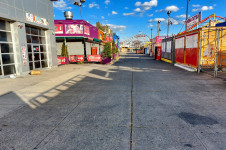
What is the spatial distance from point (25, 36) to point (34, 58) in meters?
2.26

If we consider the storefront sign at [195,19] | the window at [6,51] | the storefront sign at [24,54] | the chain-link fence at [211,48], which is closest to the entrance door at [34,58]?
the storefront sign at [24,54]

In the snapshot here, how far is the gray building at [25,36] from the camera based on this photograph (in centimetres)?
1057

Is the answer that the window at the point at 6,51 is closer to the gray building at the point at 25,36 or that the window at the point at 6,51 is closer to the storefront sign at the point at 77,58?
the gray building at the point at 25,36

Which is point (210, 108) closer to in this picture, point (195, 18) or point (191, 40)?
point (191, 40)

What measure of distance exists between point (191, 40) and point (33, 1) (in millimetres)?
13994

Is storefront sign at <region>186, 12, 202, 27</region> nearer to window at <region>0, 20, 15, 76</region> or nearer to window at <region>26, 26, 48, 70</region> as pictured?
window at <region>26, 26, 48, 70</region>

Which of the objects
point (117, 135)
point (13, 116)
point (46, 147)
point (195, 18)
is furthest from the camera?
point (195, 18)

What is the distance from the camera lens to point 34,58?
45.3 feet

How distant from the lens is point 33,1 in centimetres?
1298

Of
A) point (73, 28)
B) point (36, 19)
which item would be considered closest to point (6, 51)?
point (36, 19)

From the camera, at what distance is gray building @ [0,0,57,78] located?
1057 centimetres

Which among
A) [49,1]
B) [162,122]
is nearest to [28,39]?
[49,1]

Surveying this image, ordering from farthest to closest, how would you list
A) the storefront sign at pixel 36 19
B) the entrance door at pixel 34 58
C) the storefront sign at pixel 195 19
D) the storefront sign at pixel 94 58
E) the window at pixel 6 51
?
the storefront sign at pixel 94 58 < the storefront sign at pixel 195 19 < the entrance door at pixel 34 58 < the storefront sign at pixel 36 19 < the window at pixel 6 51

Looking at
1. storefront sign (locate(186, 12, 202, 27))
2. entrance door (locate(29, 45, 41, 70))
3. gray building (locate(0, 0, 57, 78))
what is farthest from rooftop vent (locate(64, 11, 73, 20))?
storefront sign (locate(186, 12, 202, 27))
